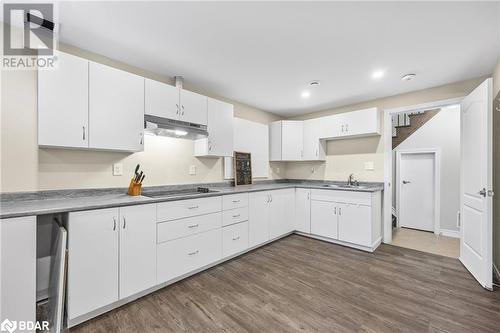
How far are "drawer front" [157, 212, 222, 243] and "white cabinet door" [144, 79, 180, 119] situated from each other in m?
1.19

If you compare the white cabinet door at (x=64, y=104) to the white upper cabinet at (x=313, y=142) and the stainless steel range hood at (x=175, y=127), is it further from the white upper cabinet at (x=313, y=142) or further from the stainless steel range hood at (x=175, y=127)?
the white upper cabinet at (x=313, y=142)

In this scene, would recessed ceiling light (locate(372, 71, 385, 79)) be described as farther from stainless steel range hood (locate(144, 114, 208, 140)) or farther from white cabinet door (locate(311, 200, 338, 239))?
stainless steel range hood (locate(144, 114, 208, 140))

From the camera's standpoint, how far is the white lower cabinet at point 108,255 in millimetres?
1582

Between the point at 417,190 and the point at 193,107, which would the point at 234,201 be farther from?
the point at 417,190

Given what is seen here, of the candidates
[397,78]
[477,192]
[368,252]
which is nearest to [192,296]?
[368,252]

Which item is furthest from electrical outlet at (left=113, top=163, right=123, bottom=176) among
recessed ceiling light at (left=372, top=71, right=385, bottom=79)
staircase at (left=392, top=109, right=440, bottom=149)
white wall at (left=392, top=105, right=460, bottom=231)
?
white wall at (left=392, top=105, right=460, bottom=231)

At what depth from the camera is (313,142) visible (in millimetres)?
3990

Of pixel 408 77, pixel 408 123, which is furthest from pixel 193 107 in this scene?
pixel 408 123

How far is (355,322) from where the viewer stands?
5.42ft

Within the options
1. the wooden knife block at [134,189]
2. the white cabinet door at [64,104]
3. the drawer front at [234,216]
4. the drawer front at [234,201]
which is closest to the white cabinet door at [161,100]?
the white cabinet door at [64,104]

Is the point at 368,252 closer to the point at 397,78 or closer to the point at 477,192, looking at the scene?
the point at 477,192

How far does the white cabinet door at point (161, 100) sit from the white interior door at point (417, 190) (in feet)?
15.0

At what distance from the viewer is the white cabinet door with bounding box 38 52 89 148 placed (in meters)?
1.73

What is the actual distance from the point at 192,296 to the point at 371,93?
3.63 m
